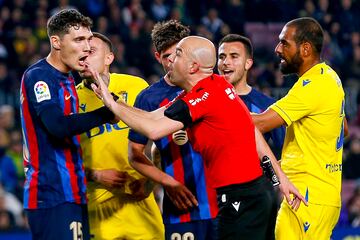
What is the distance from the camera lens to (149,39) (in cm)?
1759

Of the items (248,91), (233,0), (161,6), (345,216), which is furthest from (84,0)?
(248,91)

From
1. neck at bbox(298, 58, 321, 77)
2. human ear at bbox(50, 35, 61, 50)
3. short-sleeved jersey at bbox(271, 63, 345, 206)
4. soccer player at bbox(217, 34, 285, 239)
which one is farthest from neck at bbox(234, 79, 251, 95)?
human ear at bbox(50, 35, 61, 50)

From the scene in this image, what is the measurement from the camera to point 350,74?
18.5 metres

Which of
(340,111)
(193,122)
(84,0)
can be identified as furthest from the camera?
(84,0)

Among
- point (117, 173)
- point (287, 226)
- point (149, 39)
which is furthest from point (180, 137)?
point (149, 39)

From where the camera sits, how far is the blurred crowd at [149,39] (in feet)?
46.5

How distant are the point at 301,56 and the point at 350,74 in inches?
437

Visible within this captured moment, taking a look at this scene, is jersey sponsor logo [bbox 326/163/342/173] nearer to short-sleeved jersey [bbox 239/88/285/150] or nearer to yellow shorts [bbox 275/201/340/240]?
yellow shorts [bbox 275/201/340/240]

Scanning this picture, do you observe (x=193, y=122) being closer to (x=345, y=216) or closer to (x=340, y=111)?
(x=340, y=111)

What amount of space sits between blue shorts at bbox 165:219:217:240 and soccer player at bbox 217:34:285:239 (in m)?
1.09

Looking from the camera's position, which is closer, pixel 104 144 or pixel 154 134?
pixel 154 134

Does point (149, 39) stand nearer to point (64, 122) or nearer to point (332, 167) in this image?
point (332, 167)

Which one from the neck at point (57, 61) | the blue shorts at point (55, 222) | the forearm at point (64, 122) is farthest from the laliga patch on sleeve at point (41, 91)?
the blue shorts at point (55, 222)

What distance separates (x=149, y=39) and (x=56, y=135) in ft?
35.2
